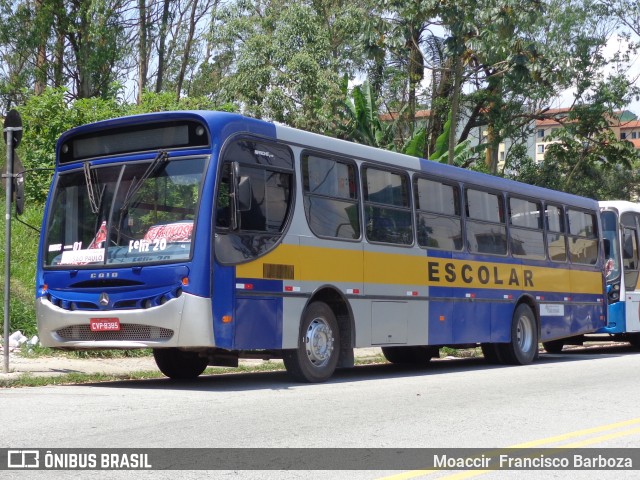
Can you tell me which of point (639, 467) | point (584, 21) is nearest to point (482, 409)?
point (639, 467)

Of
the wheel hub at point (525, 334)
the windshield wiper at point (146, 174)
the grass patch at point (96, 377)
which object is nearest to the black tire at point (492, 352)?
the wheel hub at point (525, 334)

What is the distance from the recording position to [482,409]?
32.8 feet

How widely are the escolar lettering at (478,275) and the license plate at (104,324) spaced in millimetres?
5256

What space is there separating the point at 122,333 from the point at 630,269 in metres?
14.0

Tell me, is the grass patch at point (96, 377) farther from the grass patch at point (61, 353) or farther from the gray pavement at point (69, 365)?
the grass patch at point (61, 353)

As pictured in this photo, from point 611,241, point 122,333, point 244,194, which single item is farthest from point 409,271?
point 611,241

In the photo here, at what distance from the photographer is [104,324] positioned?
1141cm

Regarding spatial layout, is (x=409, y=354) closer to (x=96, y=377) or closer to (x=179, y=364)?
(x=179, y=364)

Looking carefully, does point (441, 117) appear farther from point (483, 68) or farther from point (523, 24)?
point (523, 24)

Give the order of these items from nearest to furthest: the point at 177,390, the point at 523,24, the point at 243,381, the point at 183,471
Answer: the point at 183,471, the point at 177,390, the point at 243,381, the point at 523,24

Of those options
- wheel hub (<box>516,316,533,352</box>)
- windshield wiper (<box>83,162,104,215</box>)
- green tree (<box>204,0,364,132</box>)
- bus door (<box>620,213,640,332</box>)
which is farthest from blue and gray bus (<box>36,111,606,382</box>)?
green tree (<box>204,0,364,132</box>)

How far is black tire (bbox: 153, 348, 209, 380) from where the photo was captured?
13.3 m

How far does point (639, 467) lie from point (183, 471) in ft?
10.4

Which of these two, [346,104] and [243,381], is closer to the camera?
[243,381]
